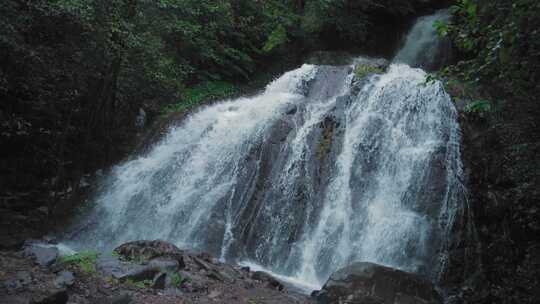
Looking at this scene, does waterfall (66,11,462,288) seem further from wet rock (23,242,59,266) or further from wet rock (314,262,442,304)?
wet rock (23,242,59,266)

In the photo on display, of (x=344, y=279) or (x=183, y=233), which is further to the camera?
(x=183, y=233)

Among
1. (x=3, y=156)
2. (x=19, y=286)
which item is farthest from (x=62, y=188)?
(x=19, y=286)

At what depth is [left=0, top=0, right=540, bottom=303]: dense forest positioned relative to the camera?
4801 mm

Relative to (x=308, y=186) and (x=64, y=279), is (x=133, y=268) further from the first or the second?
(x=308, y=186)

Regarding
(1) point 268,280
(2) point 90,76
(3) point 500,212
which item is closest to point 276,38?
(2) point 90,76

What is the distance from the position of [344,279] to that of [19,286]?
4657 mm

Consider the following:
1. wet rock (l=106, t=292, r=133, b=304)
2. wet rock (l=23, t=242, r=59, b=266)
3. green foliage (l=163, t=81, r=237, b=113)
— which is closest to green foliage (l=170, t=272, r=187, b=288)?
wet rock (l=106, t=292, r=133, b=304)

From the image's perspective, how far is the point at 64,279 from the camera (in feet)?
18.1

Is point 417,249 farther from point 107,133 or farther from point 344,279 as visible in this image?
point 107,133

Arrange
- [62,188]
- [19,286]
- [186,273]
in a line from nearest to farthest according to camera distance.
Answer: [19,286] → [186,273] → [62,188]

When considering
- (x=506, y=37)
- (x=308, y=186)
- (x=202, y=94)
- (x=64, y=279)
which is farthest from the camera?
(x=202, y=94)

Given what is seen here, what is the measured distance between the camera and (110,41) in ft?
31.8

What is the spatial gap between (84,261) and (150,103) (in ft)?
29.3

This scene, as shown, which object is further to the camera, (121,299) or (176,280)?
(176,280)
